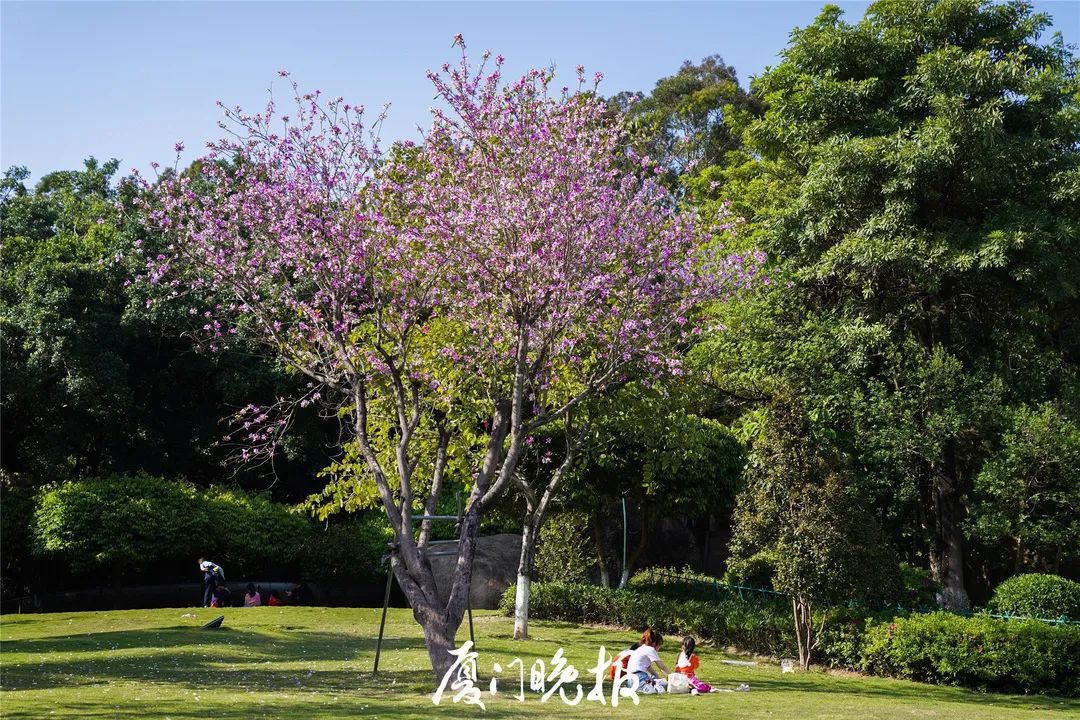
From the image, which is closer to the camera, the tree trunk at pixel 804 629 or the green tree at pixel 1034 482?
the tree trunk at pixel 804 629

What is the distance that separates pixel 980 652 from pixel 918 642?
107 cm

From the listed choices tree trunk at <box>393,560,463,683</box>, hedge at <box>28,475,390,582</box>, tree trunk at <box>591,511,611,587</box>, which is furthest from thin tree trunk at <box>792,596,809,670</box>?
hedge at <box>28,475,390,582</box>

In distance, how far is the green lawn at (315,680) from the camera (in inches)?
506

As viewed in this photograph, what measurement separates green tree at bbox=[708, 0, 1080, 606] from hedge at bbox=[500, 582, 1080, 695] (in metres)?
4.41

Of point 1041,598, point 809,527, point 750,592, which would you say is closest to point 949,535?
point 1041,598

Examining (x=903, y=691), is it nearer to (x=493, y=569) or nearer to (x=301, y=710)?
(x=301, y=710)

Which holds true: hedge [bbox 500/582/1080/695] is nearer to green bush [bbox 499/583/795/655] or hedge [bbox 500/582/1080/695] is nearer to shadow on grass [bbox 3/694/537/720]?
green bush [bbox 499/583/795/655]

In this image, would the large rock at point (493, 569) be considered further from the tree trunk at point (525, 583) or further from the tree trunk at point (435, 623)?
the tree trunk at point (435, 623)

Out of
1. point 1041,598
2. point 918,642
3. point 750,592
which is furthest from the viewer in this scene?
point 750,592

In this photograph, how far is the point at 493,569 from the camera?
30406mm

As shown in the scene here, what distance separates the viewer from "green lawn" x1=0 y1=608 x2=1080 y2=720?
1286cm

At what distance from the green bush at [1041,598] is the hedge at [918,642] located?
1895 mm

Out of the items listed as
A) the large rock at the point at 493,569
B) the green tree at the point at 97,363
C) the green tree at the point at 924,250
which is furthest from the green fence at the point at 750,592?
the green tree at the point at 97,363

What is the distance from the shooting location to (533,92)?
53.1 ft
